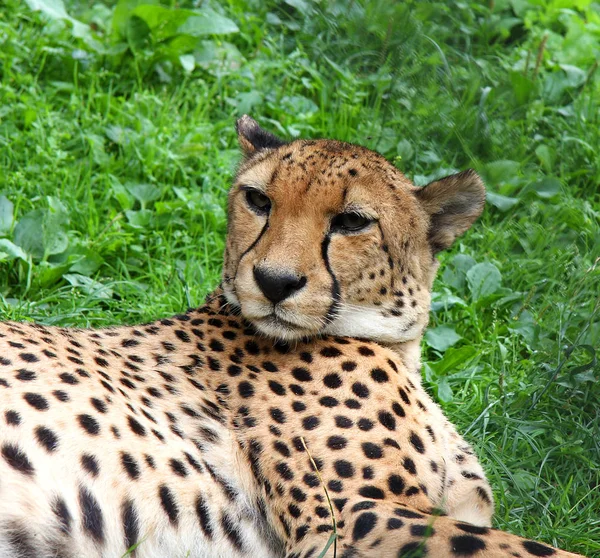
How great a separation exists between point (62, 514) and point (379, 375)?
1225 millimetres

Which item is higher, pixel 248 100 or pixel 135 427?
pixel 248 100

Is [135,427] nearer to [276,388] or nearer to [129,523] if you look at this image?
[129,523]

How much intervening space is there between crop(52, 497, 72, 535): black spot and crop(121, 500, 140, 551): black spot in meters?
0.18

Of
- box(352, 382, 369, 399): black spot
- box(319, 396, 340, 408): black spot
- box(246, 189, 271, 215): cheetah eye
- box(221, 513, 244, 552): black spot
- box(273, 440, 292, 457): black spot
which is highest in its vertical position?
box(246, 189, 271, 215): cheetah eye

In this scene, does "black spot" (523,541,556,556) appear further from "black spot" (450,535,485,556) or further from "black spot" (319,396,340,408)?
"black spot" (319,396,340,408)

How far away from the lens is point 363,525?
325 cm

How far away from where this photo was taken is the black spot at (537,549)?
3.20m

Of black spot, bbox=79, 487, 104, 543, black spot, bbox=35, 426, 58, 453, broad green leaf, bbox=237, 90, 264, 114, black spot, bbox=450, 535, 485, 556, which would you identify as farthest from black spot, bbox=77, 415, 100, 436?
broad green leaf, bbox=237, 90, 264, 114

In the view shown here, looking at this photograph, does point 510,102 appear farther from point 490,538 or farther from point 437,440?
point 490,538

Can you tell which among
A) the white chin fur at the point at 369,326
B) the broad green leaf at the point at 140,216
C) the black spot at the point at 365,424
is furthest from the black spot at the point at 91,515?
the broad green leaf at the point at 140,216

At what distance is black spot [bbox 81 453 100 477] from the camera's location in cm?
329

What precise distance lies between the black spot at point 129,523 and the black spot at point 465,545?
990 millimetres

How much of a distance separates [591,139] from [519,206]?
0.79 meters

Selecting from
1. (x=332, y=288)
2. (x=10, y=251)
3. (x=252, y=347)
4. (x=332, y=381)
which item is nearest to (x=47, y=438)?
(x=252, y=347)
